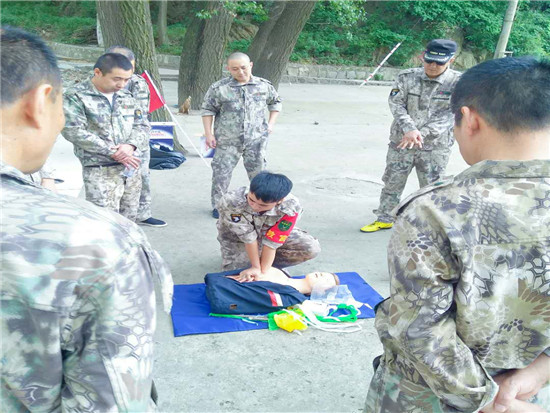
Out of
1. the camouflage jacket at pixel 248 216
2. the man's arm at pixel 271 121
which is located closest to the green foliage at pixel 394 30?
the man's arm at pixel 271 121

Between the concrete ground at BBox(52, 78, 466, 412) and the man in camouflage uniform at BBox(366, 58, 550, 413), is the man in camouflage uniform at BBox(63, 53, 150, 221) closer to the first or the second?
the concrete ground at BBox(52, 78, 466, 412)

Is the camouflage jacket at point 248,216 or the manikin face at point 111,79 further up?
the manikin face at point 111,79

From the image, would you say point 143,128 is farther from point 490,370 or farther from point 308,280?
point 490,370

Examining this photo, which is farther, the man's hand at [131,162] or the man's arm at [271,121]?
the man's arm at [271,121]

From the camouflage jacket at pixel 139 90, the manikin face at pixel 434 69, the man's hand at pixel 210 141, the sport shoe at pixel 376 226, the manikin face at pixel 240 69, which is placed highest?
the manikin face at pixel 434 69

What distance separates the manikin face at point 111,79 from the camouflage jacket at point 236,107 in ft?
4.28

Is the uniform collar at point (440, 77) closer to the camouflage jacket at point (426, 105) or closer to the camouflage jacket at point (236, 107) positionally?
the camouflage jacket at point (426, 105)

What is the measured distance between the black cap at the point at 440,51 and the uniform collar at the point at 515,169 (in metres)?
3.37

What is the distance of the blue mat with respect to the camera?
3.30m

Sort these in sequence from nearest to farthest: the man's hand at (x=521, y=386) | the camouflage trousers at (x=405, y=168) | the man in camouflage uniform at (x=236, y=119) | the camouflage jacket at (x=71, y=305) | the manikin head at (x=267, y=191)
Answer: the camouflage jacket at (x=71, y=305)
the man's hand at (x=521, y=386)
the manikin head at (x=267, y=191)
the camouflage trousers at (x=405, y=168)
the man in camouflage uniform at (x=236, y=119)

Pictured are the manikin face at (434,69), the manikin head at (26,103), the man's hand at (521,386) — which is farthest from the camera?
the manikin face at (434,69)

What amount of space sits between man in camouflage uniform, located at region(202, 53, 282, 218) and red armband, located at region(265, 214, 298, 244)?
5.29 feet

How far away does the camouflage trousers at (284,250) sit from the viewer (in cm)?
404

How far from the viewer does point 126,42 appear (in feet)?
21.1
